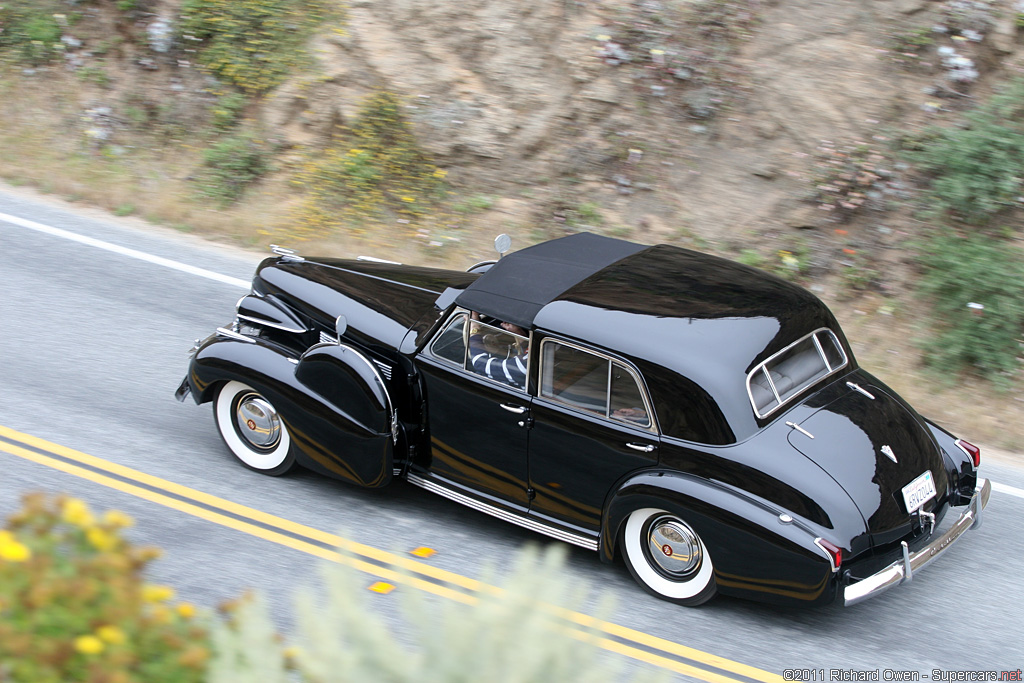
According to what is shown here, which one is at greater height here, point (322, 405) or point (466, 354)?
→ point (466, 354)

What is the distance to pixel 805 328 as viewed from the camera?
19.7ft

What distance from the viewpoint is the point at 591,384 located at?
5656mm

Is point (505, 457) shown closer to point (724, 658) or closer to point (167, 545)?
point (724, 658)

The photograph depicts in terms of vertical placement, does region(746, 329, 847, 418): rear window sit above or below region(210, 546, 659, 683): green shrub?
below

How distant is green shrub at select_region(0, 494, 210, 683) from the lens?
10.1 ft

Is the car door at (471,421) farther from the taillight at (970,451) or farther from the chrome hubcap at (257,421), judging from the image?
the taillight at (970,451)

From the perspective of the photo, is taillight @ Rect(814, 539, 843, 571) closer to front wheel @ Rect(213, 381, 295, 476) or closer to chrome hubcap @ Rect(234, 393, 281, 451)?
front wheel @ Rect(213, 381, 295, 476)

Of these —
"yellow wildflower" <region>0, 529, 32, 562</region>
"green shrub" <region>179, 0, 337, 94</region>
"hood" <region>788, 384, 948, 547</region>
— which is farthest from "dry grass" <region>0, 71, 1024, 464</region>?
"yellow wildflower" <region>0, 529, 32, 562</region>

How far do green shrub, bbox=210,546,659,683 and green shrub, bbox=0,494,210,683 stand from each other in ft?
1.23

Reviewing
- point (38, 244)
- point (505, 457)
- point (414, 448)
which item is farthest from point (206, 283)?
point (505, 457)

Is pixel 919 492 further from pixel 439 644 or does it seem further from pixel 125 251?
pixel 125 251

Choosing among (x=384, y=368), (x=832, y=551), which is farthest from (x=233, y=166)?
(x=832, y=551)

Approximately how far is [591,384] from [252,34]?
8.70m

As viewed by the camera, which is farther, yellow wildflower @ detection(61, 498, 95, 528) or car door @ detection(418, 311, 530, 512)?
car door @ detection(418, 311, 530, 512)
